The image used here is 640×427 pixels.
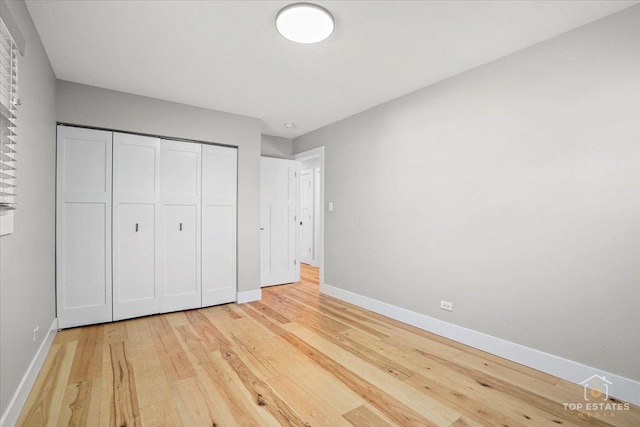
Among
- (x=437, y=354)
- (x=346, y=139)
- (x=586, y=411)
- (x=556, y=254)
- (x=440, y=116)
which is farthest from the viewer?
(x=346, y=139)

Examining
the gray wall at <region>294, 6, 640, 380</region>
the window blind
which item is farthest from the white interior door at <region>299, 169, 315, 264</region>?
the window blind

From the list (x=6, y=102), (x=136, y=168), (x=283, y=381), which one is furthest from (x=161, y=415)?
(x=136, y=168)

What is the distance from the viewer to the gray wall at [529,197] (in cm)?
188

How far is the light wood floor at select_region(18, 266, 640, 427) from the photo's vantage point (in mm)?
1663

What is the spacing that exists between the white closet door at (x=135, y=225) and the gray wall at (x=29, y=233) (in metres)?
0.52

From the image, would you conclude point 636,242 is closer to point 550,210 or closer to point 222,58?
point 550,210

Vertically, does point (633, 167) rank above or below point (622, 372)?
above

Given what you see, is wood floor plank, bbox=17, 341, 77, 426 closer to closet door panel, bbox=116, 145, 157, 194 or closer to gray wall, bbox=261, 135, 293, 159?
closet door panel, bbox=116, 145, 157, 194

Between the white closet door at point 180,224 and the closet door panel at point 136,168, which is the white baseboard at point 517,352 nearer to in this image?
the white closet door at point 180,224

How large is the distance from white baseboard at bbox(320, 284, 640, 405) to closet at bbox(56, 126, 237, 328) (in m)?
2.18

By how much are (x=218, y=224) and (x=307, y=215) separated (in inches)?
132

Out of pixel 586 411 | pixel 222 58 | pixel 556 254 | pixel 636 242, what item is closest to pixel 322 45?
pixel 222 58

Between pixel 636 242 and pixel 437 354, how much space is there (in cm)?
155

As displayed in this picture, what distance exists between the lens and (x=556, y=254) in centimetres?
214
